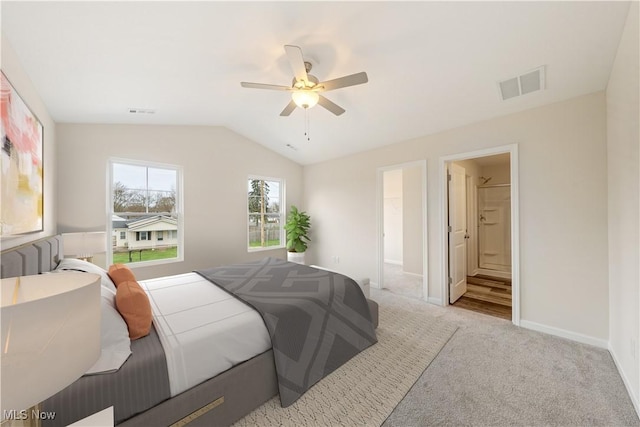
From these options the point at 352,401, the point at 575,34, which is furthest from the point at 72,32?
the point at 575,34

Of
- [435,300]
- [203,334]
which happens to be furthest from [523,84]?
[203,334]

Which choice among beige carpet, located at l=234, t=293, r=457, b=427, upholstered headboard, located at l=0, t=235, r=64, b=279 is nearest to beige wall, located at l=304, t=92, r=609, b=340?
beige carpet, located at l=234, t=293, r=457, b=427

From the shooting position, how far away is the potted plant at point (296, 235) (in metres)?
5.12

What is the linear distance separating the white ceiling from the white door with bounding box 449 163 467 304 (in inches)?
35.8

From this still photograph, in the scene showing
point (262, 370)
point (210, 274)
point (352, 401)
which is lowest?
point (352, 401)

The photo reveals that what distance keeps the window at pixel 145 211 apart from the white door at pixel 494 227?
6.08 m

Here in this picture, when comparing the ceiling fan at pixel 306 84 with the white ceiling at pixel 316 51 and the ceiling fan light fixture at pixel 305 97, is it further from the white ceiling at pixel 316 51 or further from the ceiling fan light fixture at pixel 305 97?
the white ceiling at pixel 316 51

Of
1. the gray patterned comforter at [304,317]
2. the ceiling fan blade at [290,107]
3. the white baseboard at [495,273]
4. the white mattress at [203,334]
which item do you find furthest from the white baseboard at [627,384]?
the ceiling fan blade at [290,107]

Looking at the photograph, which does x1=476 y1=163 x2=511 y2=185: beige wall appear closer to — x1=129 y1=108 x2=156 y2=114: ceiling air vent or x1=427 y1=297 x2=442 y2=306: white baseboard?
x1=427 y1=297 x2=442 y2=306: white baseboard

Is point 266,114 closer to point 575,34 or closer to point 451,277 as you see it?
point 575,34

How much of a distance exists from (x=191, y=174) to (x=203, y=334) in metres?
3.18

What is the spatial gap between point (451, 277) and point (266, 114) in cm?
364

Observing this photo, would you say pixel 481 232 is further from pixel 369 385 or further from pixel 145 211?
pixel 145 211

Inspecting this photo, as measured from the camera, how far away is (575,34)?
186cm
